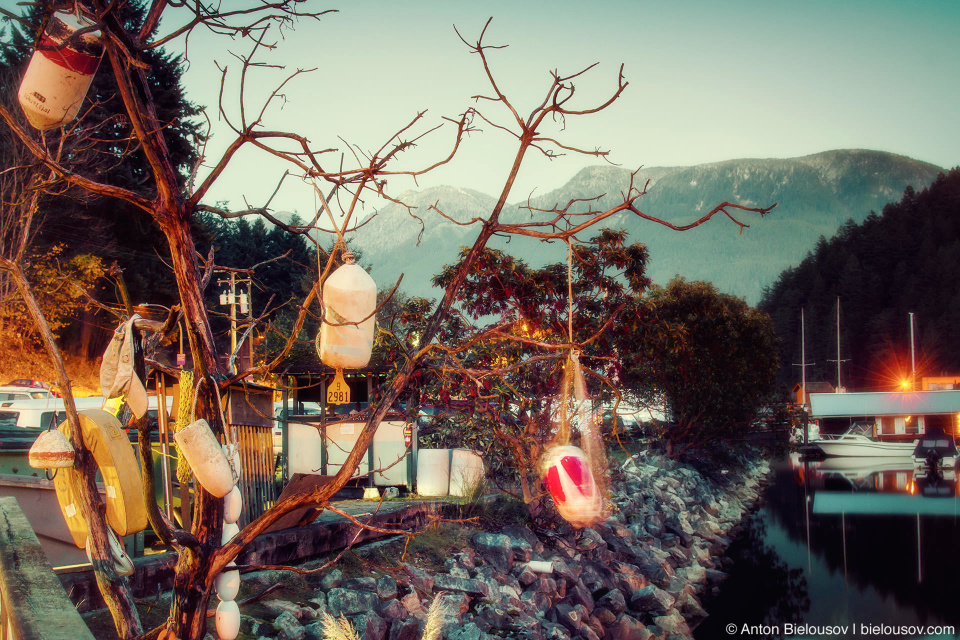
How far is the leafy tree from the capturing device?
21406 mm

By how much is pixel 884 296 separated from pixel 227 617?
7815cm

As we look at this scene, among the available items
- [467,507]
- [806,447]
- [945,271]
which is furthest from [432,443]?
[945,271]

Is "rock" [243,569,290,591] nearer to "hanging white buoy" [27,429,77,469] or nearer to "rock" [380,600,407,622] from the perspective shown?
"rock" [380,600,407,622]

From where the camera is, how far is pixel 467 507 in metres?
10.6

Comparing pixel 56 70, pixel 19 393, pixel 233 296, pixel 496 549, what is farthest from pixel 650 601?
pixel 19 393

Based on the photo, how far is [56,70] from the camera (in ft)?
9.16

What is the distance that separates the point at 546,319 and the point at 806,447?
3513 cm

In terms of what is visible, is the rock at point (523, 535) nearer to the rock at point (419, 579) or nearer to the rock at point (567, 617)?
the rock at point (567, 617)

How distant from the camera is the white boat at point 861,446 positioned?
37125 mm

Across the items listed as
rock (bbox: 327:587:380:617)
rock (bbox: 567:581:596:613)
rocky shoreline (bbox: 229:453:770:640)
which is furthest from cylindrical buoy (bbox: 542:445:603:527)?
rock (bbox: 567:581:596:613)

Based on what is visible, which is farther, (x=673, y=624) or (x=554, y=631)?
(x=673, y=624)

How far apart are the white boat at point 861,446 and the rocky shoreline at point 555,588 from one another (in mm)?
24859

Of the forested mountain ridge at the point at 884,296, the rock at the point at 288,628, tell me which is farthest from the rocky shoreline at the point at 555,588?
the forested mountain ridge at the point at 884,296

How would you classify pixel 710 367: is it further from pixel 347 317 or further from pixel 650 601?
pixel 347 317
